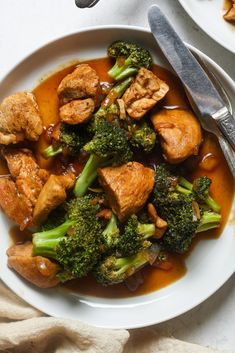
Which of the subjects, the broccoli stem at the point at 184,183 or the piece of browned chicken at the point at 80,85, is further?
the broccoli stem at the point at 184,183

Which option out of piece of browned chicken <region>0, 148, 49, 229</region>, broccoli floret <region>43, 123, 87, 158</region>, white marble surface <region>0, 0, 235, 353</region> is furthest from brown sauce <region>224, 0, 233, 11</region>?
piece of browned chicken <region>0, 148, 49, 229</region>

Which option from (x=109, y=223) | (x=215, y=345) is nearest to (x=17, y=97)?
(x=109, y=223)

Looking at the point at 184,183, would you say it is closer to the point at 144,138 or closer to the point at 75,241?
the point at 144,138

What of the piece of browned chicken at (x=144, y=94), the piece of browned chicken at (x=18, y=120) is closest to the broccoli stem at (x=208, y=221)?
the piece of browned chicken at (x=144, y=94)

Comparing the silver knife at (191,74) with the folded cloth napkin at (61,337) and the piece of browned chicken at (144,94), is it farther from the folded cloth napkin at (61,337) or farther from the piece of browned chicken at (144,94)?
the folded cloth napkin at (61,337)

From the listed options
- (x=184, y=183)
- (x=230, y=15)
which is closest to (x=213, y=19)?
(x=230, y=15)

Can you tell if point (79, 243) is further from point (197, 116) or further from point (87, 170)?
point (197, 116)

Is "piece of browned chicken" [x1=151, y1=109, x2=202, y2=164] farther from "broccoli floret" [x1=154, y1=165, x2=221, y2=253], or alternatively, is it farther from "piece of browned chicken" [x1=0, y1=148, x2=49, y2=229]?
"piece of browned chicken" [x1=0, y1=148, x2=49, y2=229]
